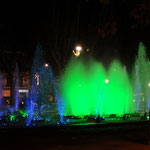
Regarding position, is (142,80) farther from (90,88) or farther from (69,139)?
(69,139)

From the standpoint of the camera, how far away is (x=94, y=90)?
33.5 metres

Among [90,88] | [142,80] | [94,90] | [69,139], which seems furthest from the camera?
[142,80]

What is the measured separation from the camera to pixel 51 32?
2703cm

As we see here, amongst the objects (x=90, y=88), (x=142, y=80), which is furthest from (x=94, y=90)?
(x=142, y=80)

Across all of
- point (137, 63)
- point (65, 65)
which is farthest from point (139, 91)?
point (65, 65)

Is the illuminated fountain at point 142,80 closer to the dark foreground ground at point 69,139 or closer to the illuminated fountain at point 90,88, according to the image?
the illuminated fountain at point 90,88

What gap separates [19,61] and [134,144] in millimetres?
24535

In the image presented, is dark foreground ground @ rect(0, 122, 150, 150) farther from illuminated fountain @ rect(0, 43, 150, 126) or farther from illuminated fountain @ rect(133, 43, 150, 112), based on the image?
illuminated fountain @ rect(133, 43, 150, 112)

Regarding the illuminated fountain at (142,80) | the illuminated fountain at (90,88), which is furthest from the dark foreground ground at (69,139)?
the illuminated fountain at (142,80)

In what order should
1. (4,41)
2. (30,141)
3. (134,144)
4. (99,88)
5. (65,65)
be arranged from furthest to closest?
(99,88) < (65,65) < (4,41) < (30,141) < (134,144)

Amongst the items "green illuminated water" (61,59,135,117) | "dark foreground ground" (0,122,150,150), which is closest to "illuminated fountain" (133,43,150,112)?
→ "green illuminated water" (61,59,135,117)

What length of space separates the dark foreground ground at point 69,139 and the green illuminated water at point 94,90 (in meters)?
11.9

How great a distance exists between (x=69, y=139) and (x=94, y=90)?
72.6ft

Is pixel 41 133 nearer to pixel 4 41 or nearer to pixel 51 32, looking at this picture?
pixel 51 32
